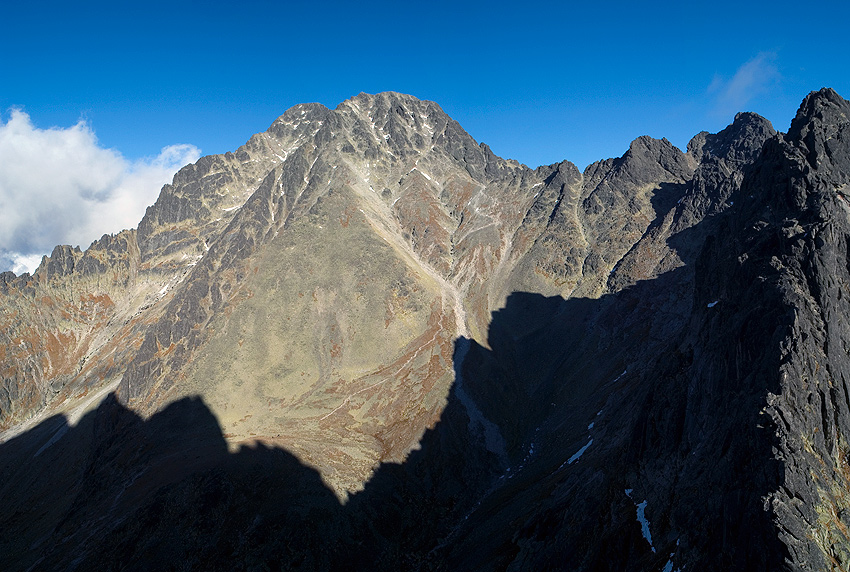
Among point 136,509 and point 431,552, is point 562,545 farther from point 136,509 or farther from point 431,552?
point 136,509

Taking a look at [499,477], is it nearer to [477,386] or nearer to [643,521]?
[477,386]

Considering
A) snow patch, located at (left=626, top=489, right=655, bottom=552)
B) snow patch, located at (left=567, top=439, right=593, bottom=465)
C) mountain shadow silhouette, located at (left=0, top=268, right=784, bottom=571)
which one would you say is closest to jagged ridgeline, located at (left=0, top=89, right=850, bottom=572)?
snow patch, located at (left=626, top=489, right=655, bottom=552)

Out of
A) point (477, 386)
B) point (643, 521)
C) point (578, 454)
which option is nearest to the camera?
point (643, 521)

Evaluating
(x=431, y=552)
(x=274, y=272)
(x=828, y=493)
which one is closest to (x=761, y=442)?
(x=828, y=493)

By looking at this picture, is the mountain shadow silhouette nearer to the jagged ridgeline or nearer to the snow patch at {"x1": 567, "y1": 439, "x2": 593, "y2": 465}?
the jagged ridgeline

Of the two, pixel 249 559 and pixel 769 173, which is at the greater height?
pixel 769 173

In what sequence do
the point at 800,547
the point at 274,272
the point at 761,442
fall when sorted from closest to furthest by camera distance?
the point at 800,547 → the point at 761,442 → the point at 274,272

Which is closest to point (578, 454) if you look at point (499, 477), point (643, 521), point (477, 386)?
point (499, 477)

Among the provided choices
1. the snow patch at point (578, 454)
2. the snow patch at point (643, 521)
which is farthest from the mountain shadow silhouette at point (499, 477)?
the snow patch at point (578, 454)
